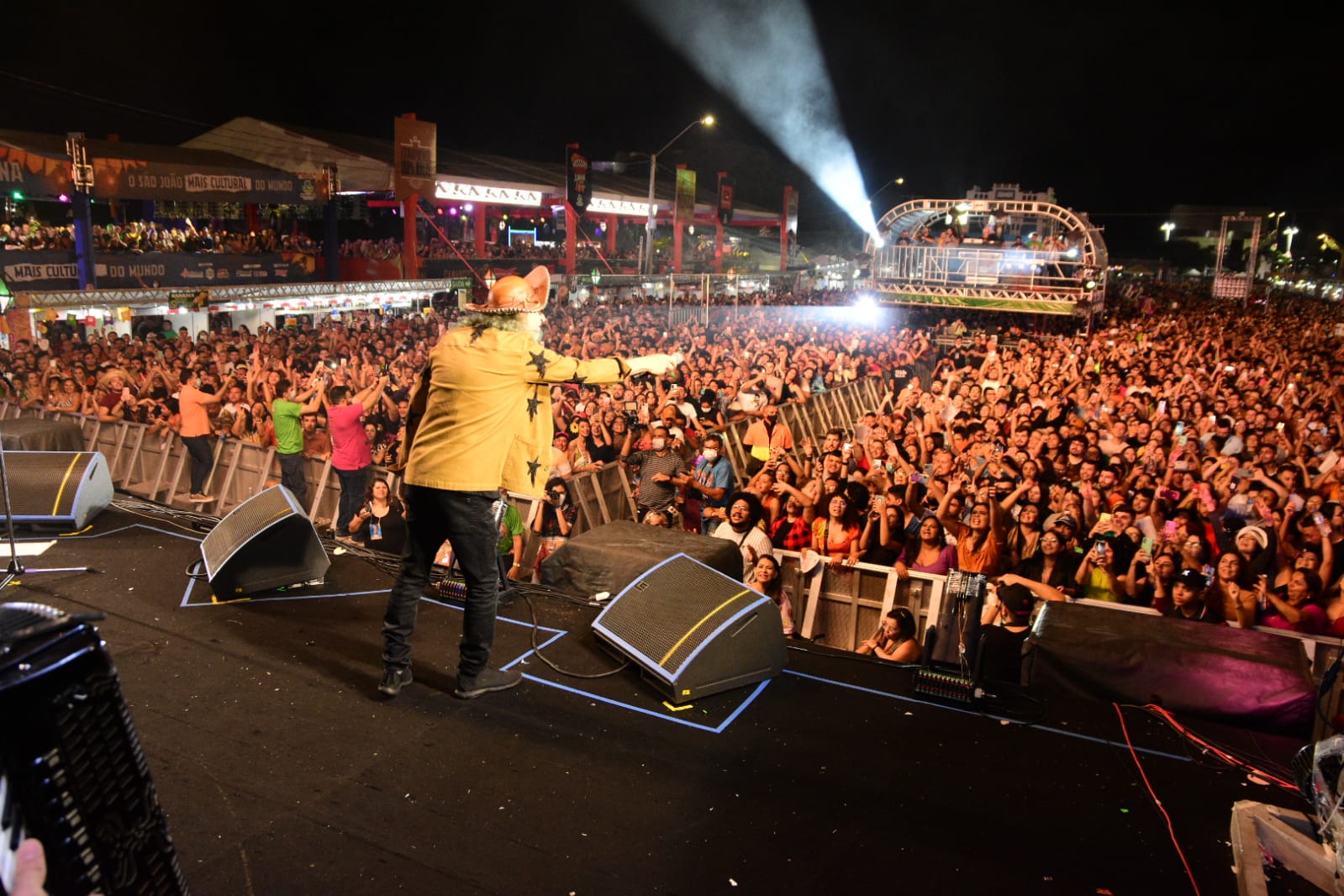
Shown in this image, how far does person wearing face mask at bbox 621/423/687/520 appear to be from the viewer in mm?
7535

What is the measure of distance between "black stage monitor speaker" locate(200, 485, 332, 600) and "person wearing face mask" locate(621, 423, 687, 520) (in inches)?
138

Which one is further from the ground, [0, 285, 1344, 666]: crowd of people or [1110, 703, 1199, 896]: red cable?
[0, 285, 1344, 666]: crowd of people

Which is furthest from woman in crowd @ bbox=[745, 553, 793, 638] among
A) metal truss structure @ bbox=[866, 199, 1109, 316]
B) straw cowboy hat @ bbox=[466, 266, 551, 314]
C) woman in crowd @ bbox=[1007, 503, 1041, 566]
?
metal truss structure @ bbox=[866, 199, 1109, 316]

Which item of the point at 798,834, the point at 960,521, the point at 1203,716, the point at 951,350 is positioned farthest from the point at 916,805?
the point at 951,350

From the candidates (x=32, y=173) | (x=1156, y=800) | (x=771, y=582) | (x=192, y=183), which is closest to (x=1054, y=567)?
(x=771, y=582)

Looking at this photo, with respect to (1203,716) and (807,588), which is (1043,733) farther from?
(807,588)

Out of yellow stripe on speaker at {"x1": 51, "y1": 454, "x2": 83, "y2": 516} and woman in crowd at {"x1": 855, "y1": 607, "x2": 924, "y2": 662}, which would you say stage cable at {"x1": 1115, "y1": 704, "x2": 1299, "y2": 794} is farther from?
yellow stripe on speaker at {"x1": 51, "y1": 454, "x2": 83, "y2": 516}

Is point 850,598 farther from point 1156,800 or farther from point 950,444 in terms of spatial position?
point 950,444

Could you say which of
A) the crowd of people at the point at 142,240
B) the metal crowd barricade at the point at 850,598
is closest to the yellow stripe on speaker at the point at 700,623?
the metal crowd barricade at the point at 850,598

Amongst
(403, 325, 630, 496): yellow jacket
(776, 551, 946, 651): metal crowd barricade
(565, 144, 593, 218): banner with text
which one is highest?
(565, 144, 593, 218): banner with text

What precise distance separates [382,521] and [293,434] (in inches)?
71.9

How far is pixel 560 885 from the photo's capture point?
7.33ft

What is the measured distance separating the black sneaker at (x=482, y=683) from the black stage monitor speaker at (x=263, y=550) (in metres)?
1.48

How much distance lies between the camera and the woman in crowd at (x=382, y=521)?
20.0 ft
